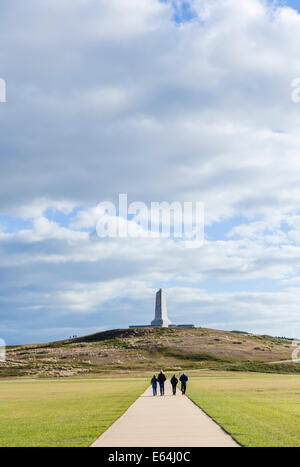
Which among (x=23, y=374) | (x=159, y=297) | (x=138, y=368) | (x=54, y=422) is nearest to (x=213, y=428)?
(x=54, y=422)

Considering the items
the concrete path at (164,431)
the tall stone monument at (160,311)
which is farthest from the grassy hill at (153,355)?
the concrete path at (164,431)

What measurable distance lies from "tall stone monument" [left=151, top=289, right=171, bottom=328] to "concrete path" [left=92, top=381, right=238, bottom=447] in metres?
150

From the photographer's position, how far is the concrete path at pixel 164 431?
17.2 m

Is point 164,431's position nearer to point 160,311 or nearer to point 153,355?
point 153,355

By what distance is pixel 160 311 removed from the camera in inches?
7082

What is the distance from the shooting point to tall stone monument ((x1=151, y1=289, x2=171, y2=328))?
17705cm

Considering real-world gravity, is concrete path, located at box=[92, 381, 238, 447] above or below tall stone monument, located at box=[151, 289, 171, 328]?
below

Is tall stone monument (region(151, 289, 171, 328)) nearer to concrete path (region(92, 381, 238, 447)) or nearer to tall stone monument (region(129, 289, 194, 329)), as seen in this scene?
tall stone monument (region(129, 289, 194, 329))

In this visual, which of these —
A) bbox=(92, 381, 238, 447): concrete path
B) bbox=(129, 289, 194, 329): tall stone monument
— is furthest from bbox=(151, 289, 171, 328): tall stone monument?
bbox=(92, 381, 238, 447): concrete path

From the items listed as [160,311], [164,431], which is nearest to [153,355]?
[160,311]

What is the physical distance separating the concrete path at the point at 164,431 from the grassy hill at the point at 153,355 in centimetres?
9711
